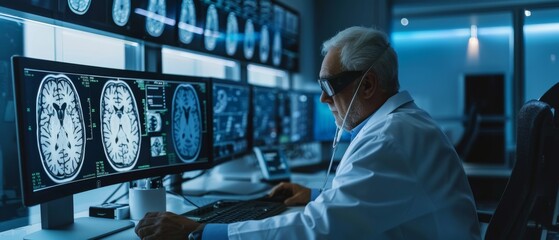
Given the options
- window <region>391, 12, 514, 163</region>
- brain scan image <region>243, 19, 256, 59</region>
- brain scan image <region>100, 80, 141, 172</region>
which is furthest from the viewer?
window <region>391, 12, 514, 163</region>

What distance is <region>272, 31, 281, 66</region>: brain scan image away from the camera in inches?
140

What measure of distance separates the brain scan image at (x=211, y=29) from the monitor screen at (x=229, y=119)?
0.34 meters

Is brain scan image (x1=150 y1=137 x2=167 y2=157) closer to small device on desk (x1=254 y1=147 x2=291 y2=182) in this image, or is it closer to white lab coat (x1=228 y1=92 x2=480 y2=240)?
white lab coat (x1=228 y1=92 x2=480 y2=240)

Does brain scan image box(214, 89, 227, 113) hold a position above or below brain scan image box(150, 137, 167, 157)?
above

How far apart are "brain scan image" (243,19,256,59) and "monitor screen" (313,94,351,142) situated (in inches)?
23.3

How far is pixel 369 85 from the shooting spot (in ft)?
4.67

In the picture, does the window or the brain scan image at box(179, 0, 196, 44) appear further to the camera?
the window

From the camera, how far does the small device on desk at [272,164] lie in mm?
2484

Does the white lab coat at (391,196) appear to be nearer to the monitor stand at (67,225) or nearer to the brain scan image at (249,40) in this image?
the monitor stand at (67,225)

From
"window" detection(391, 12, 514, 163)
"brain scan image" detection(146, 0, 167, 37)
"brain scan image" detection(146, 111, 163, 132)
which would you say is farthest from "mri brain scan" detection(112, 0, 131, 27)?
"window" detection(391, 12, 514, 163)

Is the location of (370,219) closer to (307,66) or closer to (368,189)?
(368,189)

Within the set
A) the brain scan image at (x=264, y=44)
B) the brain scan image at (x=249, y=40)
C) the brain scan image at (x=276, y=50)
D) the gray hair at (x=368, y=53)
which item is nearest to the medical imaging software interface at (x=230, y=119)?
the brain scan image at (x=249, y=40)

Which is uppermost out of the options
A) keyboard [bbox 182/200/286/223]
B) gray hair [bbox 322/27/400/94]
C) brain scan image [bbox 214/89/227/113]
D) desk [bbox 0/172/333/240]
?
A: gray hair [bbox 322/27/400/94]

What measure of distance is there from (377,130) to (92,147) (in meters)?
0.70
